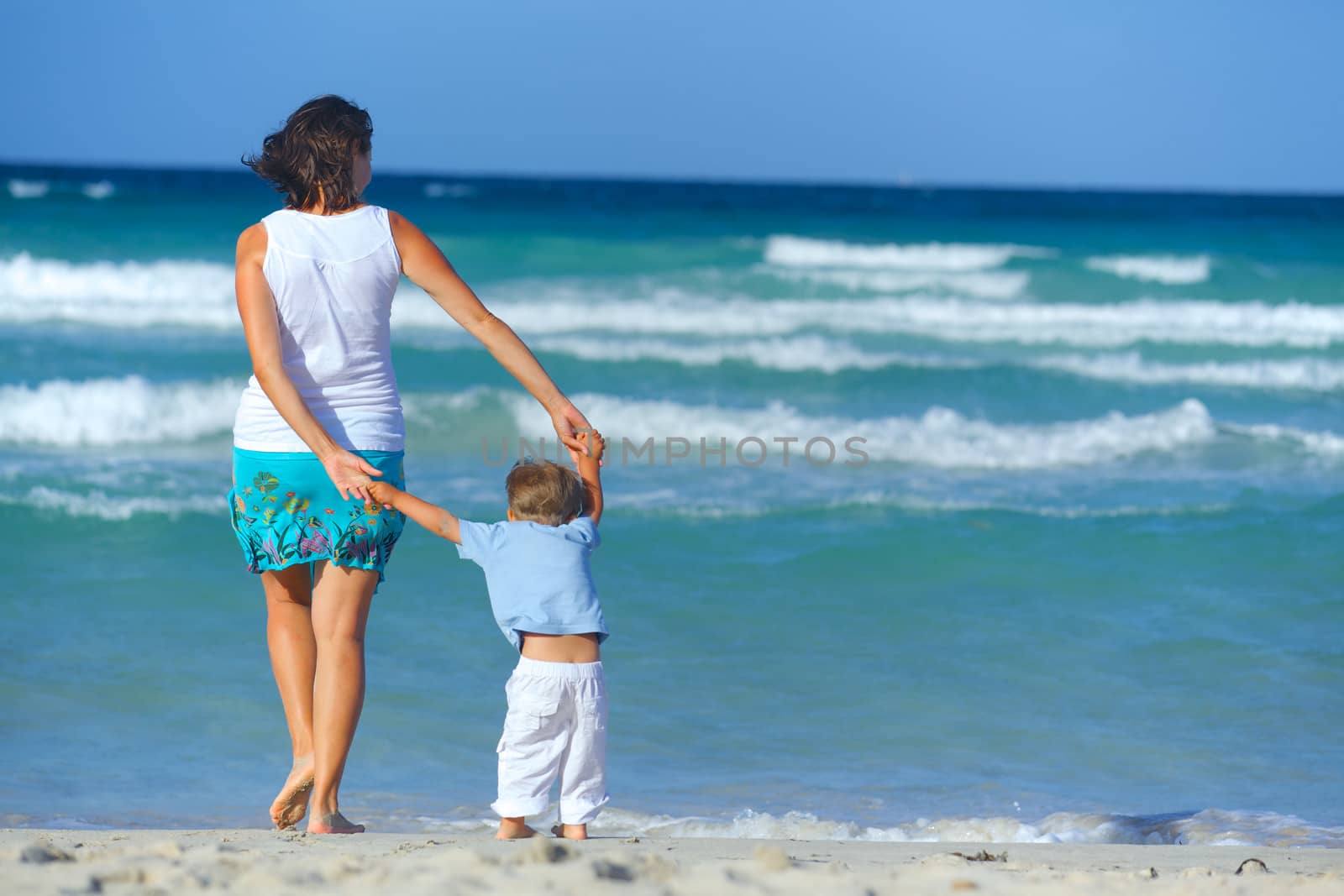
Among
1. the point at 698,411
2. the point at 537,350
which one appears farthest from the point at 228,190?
the point at 698,411

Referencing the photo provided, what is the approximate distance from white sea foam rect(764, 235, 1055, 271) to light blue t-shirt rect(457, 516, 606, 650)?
62.1ft

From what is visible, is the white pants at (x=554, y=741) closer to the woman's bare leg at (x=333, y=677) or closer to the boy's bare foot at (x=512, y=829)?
the boy's bare foot at (x=512, y=829)

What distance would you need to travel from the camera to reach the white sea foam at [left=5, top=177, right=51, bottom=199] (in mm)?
31219

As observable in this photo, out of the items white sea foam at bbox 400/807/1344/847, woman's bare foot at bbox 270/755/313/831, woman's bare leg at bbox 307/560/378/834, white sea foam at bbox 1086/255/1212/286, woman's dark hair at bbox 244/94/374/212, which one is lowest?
white sea foam at bbox 400/807/1344/847

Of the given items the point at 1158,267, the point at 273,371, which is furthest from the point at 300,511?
the point at 1158,267

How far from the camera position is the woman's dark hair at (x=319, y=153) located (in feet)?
8.92

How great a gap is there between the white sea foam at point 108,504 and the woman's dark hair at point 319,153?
4.03m

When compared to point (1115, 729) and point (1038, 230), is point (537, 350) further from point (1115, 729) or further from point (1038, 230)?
point (1038, 230)

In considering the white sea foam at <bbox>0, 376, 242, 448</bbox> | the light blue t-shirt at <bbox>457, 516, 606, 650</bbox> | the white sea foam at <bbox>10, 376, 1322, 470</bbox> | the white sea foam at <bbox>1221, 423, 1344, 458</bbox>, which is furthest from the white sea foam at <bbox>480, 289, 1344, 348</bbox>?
the light blue t-shirt at <bbox>457, 516, 606, 650</bbox>

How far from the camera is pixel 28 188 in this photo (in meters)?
35.1

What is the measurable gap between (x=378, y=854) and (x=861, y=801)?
5.32ft

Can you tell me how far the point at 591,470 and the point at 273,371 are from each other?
741 millimetres

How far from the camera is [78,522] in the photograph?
20.5ft

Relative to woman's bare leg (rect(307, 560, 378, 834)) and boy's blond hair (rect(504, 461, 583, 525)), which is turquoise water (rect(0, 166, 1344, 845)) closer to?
woman's bare leg (rect(307, 560, 378, 834))
